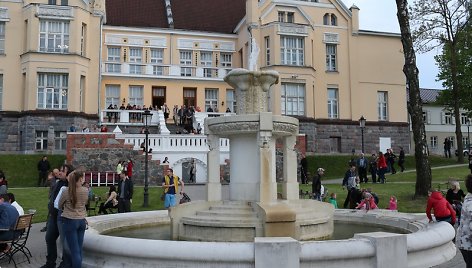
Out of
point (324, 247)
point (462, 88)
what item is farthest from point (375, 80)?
point (324, 247)

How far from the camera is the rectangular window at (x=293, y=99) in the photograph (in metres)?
39.4

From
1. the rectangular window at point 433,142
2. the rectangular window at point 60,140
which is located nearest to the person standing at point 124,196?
the rectangular window at point 60,140

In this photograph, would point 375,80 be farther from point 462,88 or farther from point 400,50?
point 462,88

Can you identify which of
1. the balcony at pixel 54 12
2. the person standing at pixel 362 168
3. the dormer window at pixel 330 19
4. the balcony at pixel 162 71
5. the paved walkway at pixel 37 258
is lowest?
the paved walkway at pixel 37 258

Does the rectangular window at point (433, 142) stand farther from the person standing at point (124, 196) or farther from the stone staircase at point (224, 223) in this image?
the stone staircase at point (224, 223)

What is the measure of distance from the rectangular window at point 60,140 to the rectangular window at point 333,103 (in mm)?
22554

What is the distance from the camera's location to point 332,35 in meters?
42.7

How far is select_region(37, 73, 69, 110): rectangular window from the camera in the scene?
34938 mm

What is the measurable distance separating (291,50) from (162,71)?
36.7ft

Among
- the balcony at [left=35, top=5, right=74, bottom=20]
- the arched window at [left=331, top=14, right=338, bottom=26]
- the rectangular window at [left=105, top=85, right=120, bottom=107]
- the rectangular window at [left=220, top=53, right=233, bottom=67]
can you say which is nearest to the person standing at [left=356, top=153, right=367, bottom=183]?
the arched window at [left=331, top=14, right=338, bottom=26]

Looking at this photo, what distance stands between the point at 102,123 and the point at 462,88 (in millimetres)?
30769

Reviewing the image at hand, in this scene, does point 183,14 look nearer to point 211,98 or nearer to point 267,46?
point 211,98

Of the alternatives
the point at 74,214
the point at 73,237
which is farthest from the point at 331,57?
the point at 73,237

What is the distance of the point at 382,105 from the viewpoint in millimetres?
44625
